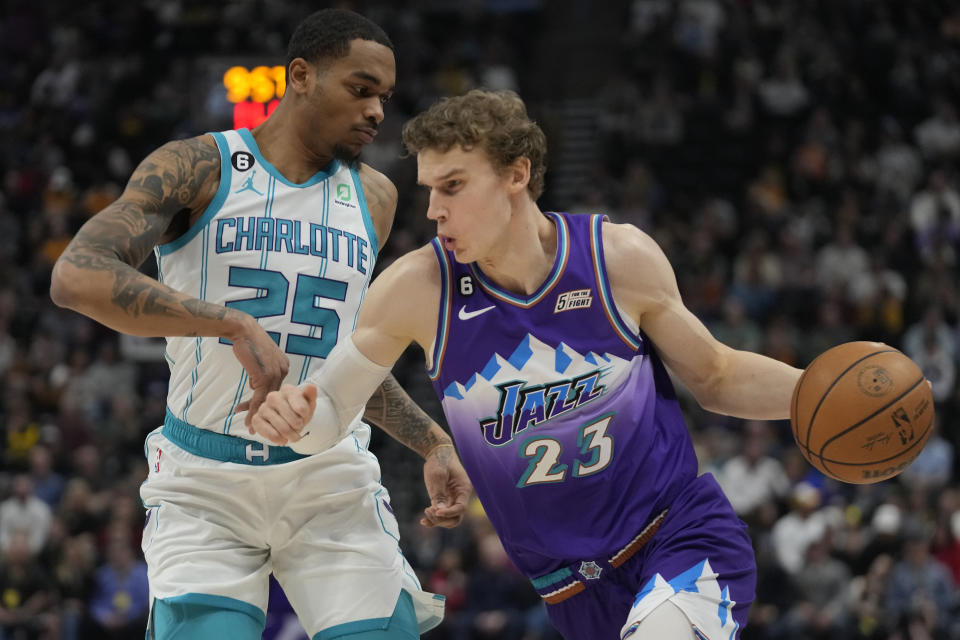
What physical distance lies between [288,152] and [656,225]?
12.0m

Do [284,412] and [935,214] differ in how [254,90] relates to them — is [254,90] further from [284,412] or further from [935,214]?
[935,214]

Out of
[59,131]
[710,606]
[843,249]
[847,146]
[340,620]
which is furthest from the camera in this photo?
[59,131]

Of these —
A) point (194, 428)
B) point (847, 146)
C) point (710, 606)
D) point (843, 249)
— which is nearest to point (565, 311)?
point (710, 606)

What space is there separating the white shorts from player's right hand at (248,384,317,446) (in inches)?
20.8

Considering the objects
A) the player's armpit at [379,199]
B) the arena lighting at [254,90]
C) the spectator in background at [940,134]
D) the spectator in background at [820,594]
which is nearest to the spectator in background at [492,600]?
the spectator in background at [820,594]

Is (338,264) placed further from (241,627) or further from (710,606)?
(710,606)

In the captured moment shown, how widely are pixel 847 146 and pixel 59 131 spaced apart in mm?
11201

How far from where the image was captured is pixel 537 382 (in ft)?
14.1

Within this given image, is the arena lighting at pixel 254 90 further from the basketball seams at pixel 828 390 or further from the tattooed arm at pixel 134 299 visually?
the basketball seams at pixel 828 390

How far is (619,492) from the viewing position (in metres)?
4.35

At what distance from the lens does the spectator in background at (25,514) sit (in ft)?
43.2

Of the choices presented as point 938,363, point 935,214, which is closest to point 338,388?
point 938,363

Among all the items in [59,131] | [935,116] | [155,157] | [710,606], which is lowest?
[59,131]

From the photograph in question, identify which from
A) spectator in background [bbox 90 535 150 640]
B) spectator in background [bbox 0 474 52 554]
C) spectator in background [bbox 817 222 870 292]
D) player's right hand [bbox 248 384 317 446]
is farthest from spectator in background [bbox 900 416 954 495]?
player's right hand [bbox 248 384 317 446]
